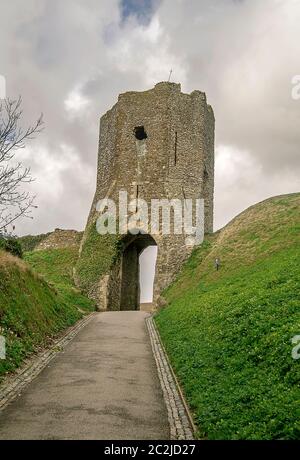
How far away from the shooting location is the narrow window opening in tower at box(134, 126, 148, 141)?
115ft

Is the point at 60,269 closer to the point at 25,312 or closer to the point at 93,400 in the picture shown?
the point at 25,312

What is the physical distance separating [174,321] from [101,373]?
7.94m

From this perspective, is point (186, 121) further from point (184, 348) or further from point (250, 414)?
point (250, 414)

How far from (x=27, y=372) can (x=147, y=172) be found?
76.3 feet

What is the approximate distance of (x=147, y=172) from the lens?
33.7 metres

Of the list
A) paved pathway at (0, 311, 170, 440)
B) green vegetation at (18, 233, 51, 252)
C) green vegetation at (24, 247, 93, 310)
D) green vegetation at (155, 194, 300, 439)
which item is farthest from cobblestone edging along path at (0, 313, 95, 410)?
green vegetation at (18, 233, 51, 252)

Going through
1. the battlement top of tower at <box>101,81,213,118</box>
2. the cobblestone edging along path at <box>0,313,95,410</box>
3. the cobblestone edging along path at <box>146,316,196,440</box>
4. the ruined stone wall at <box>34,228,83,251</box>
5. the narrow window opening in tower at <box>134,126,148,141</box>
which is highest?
the battlement top of tower at <box>101,81,213,118</box>

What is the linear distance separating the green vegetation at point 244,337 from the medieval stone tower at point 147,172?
253 inches

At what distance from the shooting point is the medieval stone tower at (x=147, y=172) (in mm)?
32094

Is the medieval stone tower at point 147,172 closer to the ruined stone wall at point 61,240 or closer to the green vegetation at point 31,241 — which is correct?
the ruined stone wall at point 61,240

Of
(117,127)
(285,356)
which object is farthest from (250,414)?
(117,127)

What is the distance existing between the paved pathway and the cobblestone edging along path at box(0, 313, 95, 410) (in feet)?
0.71

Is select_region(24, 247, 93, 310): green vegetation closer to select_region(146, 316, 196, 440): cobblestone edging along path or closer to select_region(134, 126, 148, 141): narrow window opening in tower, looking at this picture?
select_region(134, 126, 148, 141): narrow window opening in tower

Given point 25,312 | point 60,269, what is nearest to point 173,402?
point 25,312
